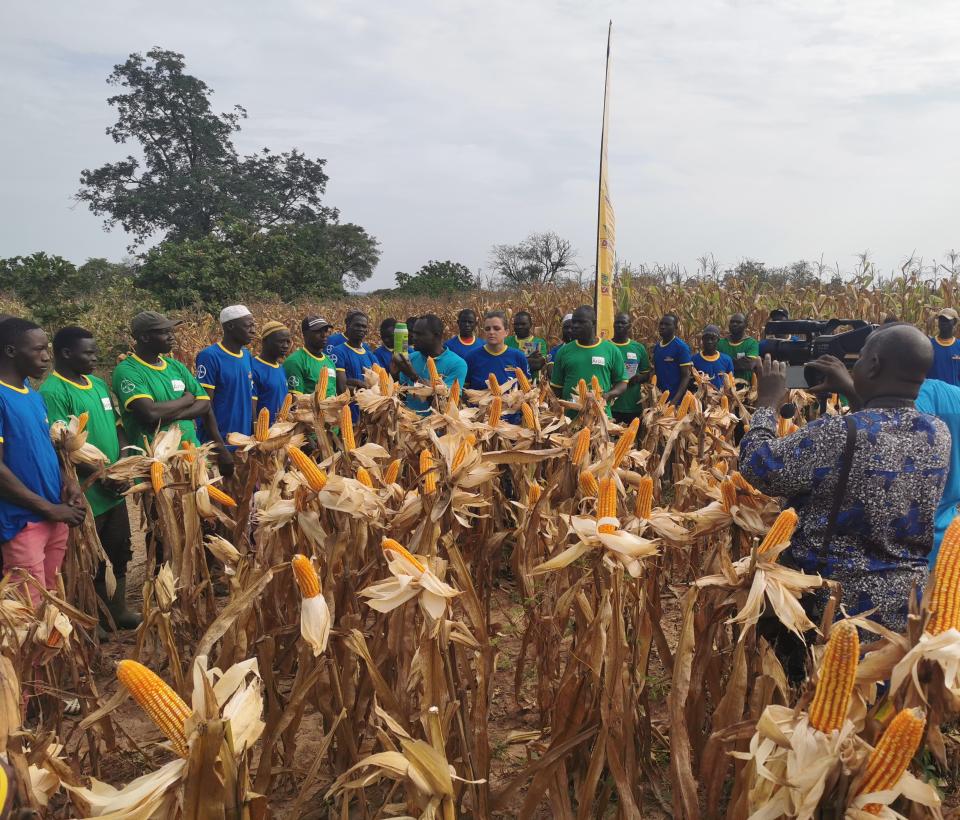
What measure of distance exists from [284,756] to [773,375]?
7.58ft

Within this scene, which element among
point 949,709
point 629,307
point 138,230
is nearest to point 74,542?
point 949,709

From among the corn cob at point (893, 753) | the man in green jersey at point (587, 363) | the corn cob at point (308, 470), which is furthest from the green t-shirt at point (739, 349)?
the corn cob at point (893, 753)

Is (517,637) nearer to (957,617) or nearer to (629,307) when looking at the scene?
(957,617)

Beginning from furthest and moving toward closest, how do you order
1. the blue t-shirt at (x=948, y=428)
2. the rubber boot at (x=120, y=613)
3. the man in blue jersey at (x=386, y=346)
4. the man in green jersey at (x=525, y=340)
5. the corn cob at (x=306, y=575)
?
the man in green jersey at (x=525, y=340)
the man in blue jersey at (x=386, y=346)
the rubber boot at (x=120, y=613)
the blue t-shirt at (x=948, y=428)
the corn cob at (x=306, y=575)

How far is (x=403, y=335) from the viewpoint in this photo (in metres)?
6.00

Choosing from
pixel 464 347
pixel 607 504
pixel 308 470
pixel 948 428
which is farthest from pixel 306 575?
pixel 464 347

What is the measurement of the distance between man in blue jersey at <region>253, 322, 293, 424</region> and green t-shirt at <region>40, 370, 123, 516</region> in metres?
1.39

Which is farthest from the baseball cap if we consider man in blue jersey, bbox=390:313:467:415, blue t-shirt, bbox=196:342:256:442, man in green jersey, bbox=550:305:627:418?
man in green jersey, bbox=550:305:627:418

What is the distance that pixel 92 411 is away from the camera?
3865 mm

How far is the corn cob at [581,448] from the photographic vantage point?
3.36m

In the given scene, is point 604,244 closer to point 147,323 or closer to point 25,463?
point 147,323

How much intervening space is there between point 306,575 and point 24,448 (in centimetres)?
220

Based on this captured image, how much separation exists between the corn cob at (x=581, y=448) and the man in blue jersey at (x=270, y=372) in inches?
107

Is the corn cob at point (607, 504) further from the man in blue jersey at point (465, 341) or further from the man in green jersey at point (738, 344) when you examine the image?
the man in green jersey at point (738, 344)
